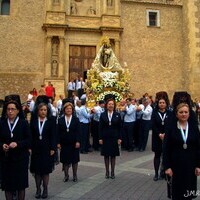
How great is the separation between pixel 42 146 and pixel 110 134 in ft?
8.09

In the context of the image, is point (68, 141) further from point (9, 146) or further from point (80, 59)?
point (80, 59)

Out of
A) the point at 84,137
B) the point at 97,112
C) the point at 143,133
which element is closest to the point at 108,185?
the point at 84,137

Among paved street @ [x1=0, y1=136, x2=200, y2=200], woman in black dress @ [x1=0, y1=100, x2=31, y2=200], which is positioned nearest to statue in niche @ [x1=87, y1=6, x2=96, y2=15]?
paved street @ [x1=0, y1=136, x2=200, y2=200]

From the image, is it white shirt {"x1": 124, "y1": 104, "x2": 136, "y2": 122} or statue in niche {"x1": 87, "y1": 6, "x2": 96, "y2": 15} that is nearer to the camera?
white shirt {"x1": 124, "y1": 104, "x2": 136, "y2": 122}

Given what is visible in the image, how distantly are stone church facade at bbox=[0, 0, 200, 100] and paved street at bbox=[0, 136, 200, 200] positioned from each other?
667 inches

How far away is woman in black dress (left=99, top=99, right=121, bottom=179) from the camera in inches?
334

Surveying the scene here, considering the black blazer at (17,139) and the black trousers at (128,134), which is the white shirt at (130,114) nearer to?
the black trousers at (128,134)

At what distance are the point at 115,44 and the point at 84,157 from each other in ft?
57.7

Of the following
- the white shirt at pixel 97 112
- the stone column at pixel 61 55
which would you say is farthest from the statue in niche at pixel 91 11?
the white shirt at pixel 97 112

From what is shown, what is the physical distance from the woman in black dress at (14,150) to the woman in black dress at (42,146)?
0.94 metres

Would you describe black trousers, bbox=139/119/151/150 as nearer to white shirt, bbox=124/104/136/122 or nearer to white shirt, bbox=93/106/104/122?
white shirt, bbox=124/104/136/122

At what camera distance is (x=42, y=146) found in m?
Result: 6.62

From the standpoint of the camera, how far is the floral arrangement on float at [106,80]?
16.3m

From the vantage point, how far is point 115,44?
2780 cm
